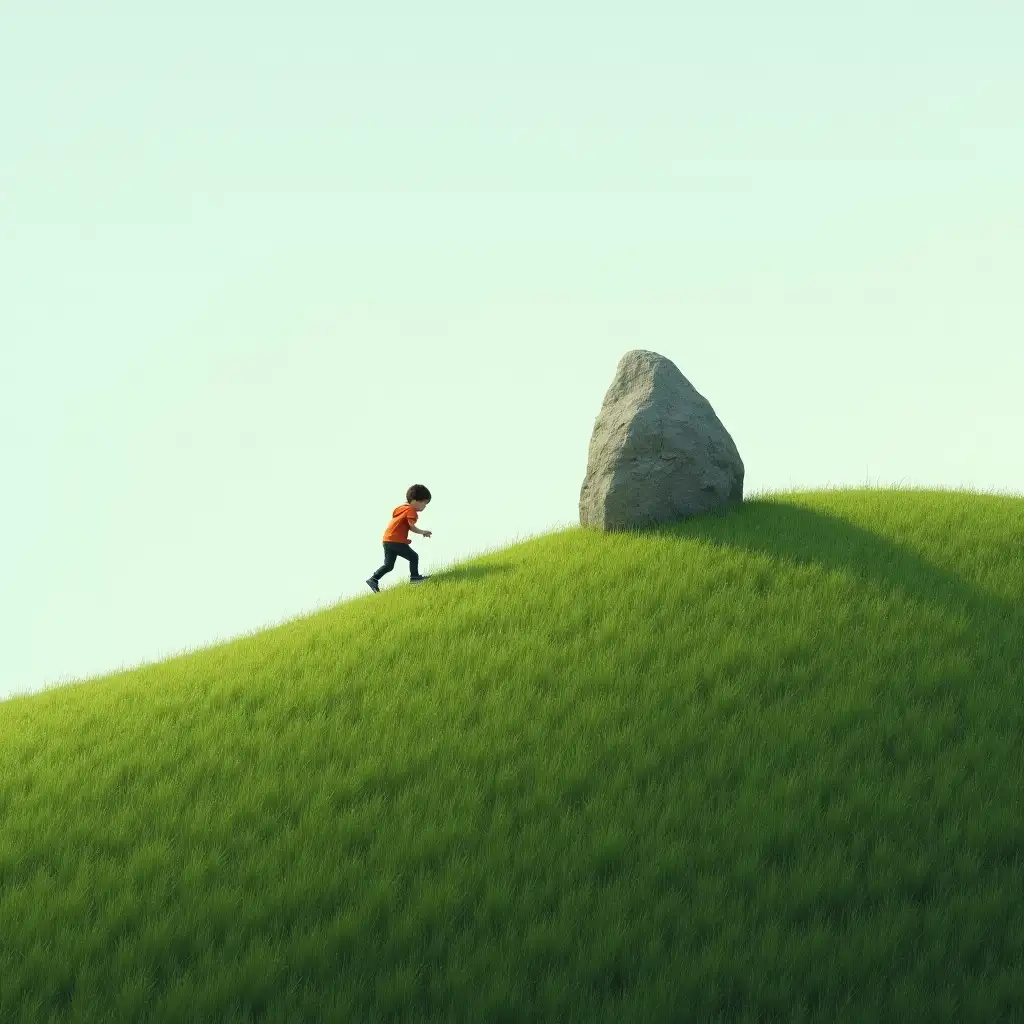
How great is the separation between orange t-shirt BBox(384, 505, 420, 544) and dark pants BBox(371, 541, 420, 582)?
8cm

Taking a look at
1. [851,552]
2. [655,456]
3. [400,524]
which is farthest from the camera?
[655,456]

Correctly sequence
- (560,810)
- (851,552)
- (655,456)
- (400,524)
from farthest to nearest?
(655,456)
(400,524)
(851,552)
(560,810)

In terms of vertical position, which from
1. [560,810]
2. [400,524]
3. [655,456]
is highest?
[655,456]

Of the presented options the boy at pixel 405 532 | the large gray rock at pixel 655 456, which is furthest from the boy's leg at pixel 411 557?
the large gray rock at pixel 655 456

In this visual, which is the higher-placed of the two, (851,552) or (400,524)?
(400,524)

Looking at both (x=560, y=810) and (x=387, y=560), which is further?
(x=387, y=560)

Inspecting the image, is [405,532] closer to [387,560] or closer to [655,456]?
[387,560]

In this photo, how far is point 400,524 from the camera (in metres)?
14.9

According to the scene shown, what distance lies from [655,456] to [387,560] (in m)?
4.32

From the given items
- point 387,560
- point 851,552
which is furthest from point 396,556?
point 851,552

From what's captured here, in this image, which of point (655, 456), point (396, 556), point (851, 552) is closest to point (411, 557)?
point (396, 556)

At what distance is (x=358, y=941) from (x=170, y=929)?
141 centimetres

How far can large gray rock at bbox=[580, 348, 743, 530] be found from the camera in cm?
1545

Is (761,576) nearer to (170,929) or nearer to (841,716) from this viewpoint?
(841,716)
